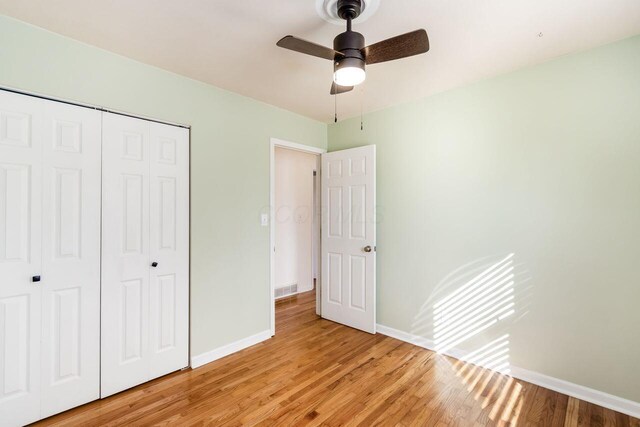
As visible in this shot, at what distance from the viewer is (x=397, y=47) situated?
153cm

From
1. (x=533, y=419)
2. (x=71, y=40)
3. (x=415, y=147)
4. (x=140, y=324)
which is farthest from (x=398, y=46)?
(x=140, y=324)

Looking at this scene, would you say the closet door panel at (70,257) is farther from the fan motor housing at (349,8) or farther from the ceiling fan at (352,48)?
the fan motor housing at (349,8)

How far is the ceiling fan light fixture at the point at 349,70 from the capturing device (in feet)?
5.00

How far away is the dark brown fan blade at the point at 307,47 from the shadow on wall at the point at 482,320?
6.95 feet

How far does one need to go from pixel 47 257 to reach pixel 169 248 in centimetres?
74

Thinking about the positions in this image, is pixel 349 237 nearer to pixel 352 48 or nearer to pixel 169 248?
pixel 169 248

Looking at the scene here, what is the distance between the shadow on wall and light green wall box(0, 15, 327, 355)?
179cm

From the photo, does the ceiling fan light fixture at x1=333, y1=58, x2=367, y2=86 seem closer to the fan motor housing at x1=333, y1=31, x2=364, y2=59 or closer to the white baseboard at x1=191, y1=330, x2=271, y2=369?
the fan motor housing at x1=333, y1=31, x2=364, y2=59

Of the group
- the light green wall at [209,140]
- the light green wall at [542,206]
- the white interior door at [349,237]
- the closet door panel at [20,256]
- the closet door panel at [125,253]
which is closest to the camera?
the closet door panel at [20,256]

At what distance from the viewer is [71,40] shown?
196 centimetres

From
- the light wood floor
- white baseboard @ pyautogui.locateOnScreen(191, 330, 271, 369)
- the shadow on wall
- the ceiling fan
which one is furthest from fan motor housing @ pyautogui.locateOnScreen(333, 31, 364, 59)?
white baseboard @ pyautogui.locateOnScreen(191, 330, 271, 369)

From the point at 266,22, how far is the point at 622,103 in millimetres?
2407

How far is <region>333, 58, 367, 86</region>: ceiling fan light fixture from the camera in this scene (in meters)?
1.52

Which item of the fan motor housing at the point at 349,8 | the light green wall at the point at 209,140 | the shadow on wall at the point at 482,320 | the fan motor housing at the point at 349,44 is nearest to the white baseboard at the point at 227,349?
the light green wall at the point at 209,140
